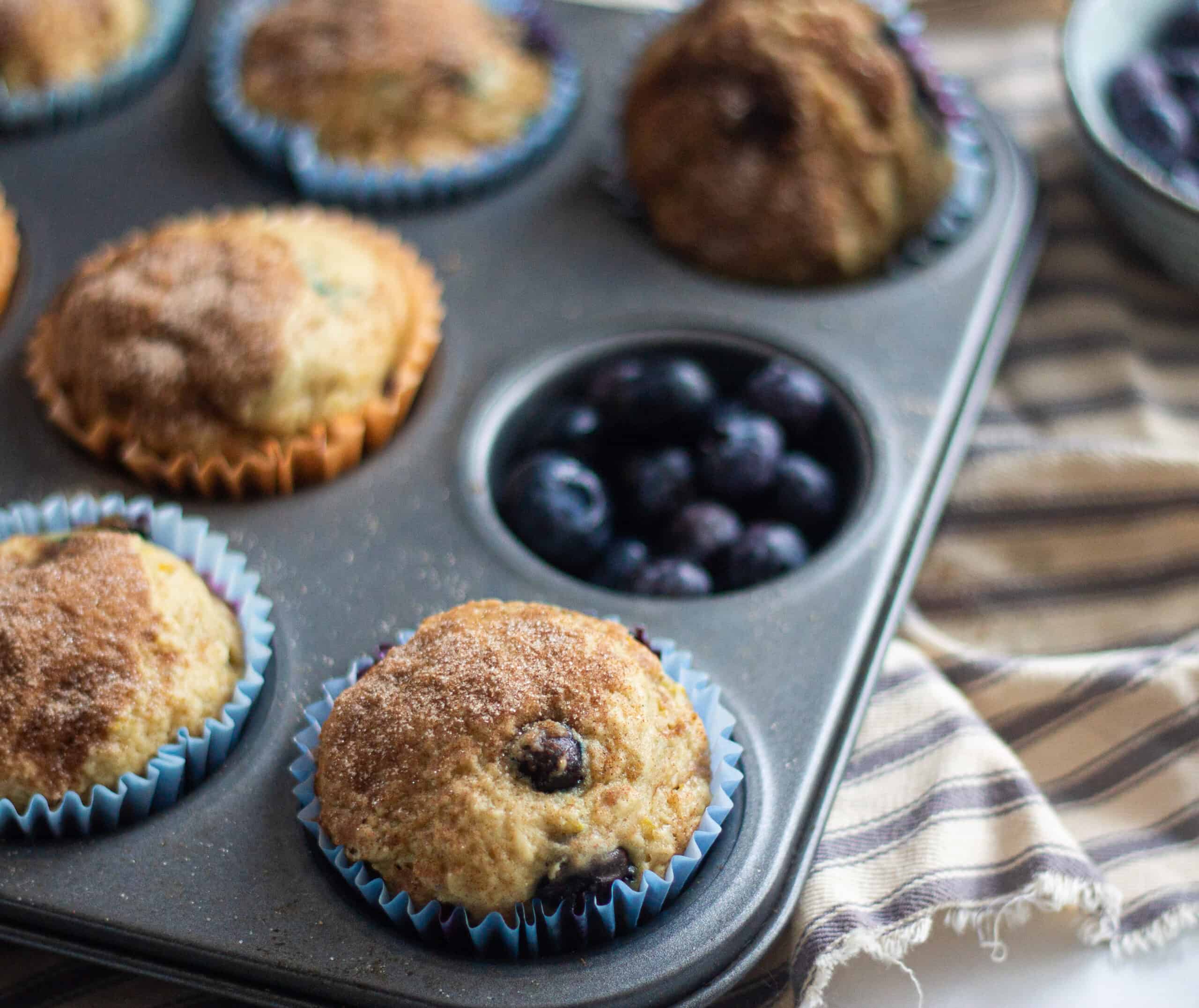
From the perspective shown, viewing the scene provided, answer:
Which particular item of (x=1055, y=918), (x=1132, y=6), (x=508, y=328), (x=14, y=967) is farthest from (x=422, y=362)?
(x=1132, y=6)

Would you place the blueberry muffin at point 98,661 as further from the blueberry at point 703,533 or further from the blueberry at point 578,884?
the blueberry at point 703,533

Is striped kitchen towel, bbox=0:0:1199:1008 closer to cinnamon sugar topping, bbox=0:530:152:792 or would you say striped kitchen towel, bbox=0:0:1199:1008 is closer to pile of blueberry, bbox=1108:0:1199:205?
pile of blueberry, bbox=1108:0:1199:205

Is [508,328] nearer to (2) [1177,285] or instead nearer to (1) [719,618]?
(1) [719,618]

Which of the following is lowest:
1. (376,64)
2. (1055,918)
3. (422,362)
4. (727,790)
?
(1055,918)

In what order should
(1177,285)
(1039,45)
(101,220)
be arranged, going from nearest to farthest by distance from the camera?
(101,220) < (1177,285) < (1039,45)

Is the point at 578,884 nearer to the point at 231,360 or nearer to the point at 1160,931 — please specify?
the point at 1160,931

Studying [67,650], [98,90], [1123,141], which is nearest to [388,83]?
[98,90]
